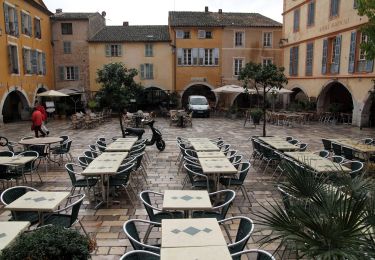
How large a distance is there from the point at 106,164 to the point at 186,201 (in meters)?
2.66

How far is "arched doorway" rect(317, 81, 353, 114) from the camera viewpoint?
21344mm

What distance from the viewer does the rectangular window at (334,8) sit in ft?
64.7

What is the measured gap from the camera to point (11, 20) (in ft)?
68.4

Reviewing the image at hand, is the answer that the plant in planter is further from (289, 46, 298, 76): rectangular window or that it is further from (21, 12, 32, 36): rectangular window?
(289, 46, 298, 76): rectangular window

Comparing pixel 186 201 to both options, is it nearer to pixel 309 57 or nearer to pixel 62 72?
pixel 309 57

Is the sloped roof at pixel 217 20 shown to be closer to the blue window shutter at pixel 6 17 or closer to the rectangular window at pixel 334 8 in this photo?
the rectangular window at pixel 334 8

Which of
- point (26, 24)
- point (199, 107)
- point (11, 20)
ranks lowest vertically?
point (199, 107)

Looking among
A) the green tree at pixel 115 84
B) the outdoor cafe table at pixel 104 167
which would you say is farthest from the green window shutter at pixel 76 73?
the outdoor cafe table at pixel 104 167

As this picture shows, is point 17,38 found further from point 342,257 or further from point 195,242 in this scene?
point 342,257

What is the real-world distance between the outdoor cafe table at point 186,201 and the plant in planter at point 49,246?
1492mm

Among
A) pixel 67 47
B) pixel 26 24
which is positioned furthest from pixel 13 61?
pixel 67 47

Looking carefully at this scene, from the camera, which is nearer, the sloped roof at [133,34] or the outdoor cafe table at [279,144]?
the outdoor cafe table at [279,144]

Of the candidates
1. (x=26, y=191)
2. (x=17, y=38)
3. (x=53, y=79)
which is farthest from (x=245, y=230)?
(x=53, y=79)

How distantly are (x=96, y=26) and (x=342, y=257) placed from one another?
1200 inches
